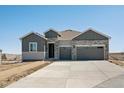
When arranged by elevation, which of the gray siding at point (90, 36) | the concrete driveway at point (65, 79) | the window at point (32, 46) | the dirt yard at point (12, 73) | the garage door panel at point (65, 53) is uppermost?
the gray siding at point (90, 36)

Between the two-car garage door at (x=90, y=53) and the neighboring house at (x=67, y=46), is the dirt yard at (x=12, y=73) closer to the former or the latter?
the neighboring house at (x=67, y=46)

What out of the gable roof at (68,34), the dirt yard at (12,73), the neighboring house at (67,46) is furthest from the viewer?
the gable roof at (68,34)

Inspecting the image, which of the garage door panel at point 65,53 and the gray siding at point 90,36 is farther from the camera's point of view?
the garage door panel at point 65,53

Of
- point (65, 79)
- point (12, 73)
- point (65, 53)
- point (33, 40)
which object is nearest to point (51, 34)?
point (33, 40)

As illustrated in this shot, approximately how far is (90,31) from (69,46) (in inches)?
140

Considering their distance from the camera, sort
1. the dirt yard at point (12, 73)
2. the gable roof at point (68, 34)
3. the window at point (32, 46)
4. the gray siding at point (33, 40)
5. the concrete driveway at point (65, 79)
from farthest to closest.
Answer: the gable roof at point (68, 34) < the window at point (32, 46) < the gray siding at point (33, 40) < the dirt yard at point (12, 73) < the concrete driveway at point (65, 79)

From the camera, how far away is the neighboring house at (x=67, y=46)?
3344cm

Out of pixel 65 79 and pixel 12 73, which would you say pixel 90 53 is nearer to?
pixel 12 73

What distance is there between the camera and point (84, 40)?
33.7 metres

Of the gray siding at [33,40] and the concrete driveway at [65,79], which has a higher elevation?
the gray siding at [33,40]

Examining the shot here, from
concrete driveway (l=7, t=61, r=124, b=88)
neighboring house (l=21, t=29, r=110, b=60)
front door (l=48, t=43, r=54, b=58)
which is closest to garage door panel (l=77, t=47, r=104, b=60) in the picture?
neighboring house (l=21, t=29, r=110, b=60)

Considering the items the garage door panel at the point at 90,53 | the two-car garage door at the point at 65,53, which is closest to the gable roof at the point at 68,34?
the two-car garage door at the point at 65,53
